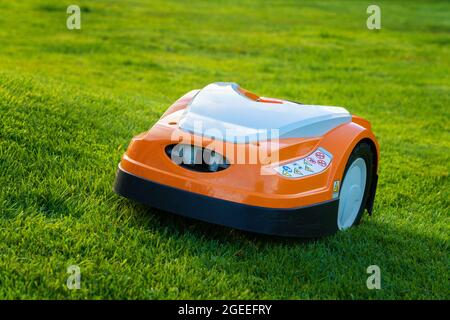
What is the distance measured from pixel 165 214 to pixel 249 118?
31.0 inches

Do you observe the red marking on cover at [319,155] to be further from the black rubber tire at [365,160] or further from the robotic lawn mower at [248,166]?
the black rubber tire at [365,160]

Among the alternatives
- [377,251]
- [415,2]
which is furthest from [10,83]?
[415,2]

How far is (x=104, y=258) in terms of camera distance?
374 cm

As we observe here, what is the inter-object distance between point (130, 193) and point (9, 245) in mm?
726

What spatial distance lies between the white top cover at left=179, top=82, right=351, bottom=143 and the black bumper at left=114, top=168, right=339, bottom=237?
0.38 metres

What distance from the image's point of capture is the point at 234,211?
12.5ft

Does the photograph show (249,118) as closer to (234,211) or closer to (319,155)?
(319,155)

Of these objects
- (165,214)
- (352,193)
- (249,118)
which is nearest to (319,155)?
(249,118)

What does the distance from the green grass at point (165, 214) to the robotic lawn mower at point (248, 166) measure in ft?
0.79

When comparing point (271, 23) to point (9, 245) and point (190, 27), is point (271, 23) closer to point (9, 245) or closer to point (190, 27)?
point (190, 27)

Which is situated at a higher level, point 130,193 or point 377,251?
point 130,193

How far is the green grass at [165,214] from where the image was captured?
3.68 m

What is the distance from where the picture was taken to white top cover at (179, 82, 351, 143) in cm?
401

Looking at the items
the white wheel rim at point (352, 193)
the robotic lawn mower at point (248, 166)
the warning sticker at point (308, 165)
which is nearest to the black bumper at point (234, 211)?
the robotic lawn mower at point (248, 166)
